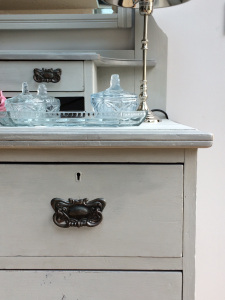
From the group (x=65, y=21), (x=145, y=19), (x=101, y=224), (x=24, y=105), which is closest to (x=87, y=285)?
(x=101, y=224)

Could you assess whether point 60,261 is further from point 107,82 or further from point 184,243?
point 107,82

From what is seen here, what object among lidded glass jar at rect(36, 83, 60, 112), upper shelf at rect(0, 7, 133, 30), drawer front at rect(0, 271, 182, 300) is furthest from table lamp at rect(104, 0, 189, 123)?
drawer front at rect(0, 271, 182, 300)

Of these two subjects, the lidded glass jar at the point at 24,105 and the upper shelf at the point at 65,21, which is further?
the upper shelf at the point at 65,21

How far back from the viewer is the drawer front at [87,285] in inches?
18.4

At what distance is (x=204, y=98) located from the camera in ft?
3.20

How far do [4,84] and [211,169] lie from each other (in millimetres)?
720

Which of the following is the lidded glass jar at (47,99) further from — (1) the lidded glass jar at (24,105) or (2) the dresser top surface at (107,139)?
(2) the dresser top surface at (107,139)

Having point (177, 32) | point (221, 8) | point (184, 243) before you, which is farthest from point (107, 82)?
point (184, 243)

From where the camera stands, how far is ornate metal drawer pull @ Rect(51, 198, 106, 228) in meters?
0.45

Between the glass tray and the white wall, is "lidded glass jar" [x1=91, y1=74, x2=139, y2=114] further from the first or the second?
the white wall

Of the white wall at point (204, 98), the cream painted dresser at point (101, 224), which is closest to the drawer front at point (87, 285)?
the cream painted dresser at point (101, 224)

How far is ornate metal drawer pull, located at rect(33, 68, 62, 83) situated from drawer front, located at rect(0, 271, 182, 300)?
17.8 inches

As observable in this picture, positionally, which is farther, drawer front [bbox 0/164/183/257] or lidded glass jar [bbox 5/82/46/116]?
lidded glass jar [bbox 5/82/46/116]

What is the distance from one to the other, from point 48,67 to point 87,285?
20.2 inches
